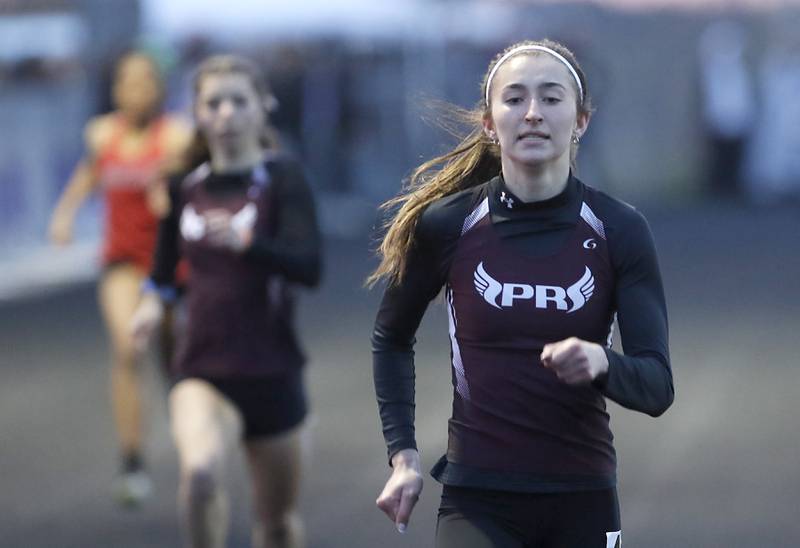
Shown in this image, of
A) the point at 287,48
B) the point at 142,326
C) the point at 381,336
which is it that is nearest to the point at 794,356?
the point at 142,326

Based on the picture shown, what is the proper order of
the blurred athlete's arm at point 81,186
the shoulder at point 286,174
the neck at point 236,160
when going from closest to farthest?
the shoulder at point 286,174 → the neck at point 236,160 → the blurred athlete's arm at point 81,186

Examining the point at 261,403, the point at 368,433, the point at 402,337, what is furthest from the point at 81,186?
the point at 402,337

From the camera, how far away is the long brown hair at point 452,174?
15.2 ft

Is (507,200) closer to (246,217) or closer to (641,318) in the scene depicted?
(641,318)

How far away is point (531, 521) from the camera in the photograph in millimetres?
4461

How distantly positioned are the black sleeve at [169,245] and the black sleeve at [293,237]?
401 mm

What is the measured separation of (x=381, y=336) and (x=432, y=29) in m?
20.7

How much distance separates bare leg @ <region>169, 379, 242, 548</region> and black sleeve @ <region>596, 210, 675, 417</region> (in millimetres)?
2103

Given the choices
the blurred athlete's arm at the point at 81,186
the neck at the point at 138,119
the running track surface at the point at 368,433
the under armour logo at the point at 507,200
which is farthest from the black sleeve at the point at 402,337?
the blurred athlete's arm at the point at 81,186

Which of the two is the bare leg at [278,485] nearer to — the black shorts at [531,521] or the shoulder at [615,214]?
the black shorts at [531,521]

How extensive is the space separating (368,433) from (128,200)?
7.13ft

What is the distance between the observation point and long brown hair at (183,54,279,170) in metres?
6.81

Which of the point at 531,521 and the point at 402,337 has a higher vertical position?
the point at 402,337

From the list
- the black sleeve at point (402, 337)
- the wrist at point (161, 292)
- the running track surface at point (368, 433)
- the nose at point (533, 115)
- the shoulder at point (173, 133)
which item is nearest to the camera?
the nose at point (533, 115)
